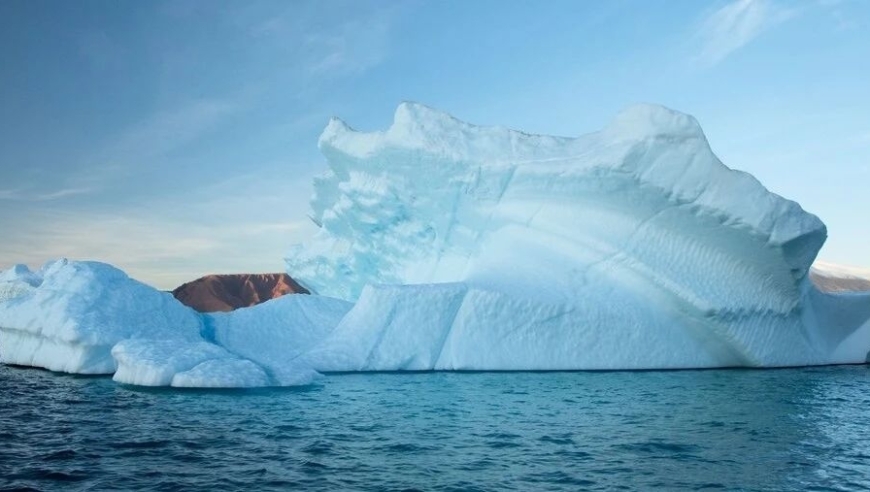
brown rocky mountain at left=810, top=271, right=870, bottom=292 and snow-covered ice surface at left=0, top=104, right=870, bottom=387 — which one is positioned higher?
brown rocky mountain at left=810, top=271, right=870, bottom=292

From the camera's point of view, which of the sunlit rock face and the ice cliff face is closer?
the sunlit rock face

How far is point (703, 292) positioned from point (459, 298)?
18.6ft

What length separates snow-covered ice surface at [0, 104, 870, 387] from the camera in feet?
50.2

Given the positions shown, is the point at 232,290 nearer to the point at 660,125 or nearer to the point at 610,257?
the point at 610,257

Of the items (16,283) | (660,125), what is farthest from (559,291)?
(16,283)

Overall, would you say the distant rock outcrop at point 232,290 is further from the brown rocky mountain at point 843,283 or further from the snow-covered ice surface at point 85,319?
the brown rocky mountain at point 843,283

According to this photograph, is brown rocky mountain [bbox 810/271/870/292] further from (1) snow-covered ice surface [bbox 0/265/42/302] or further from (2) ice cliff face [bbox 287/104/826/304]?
(1) snow-covered ice surface [bbox 0/265/42/302]

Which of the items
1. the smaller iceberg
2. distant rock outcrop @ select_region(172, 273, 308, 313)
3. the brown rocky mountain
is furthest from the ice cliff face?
the brown rocky mountain

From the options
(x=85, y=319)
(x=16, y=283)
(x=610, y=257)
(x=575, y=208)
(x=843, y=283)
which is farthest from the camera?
(x=843, y=283)

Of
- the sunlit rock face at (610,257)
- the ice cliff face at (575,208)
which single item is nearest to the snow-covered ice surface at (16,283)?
the ice cliff face at (575,208)

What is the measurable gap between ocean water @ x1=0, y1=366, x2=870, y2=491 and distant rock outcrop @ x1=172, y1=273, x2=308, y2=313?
34.4m

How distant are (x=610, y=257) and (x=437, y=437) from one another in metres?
10.1

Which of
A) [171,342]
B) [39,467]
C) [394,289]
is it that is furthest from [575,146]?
[39,467]

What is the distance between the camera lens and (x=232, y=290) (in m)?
49.1
